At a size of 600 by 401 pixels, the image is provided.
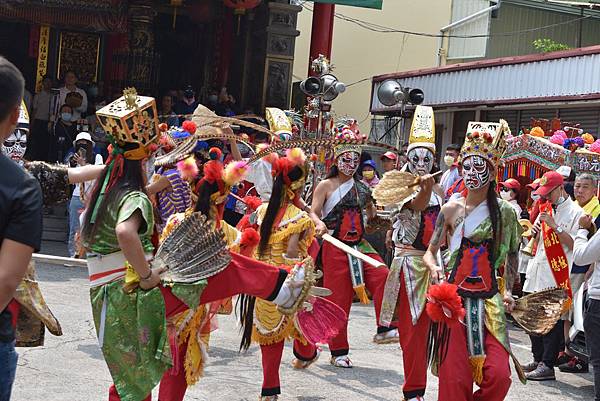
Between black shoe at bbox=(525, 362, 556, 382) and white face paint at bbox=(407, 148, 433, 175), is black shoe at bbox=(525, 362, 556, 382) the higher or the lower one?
the lower one

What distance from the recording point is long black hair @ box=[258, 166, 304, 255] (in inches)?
278

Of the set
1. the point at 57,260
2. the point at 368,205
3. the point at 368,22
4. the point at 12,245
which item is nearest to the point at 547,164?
the point at 368,205

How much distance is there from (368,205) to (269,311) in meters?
2.01

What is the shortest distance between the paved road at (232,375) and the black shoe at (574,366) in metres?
0.10

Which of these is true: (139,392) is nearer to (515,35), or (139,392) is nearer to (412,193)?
(412,193)

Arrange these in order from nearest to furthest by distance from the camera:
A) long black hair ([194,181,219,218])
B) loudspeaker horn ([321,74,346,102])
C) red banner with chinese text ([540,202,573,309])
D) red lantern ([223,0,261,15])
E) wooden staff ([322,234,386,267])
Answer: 1. long black hair ([194,181,219,218])
2. wooden staff ([322,234,386,267])
3. red banner with chinese text ([540,202,573,309])
4. loudspeaker horn ([321,74,346,102])
5. red lantern ([223,0,261,15])

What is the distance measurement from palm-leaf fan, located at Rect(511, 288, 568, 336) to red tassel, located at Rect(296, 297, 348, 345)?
108 cm

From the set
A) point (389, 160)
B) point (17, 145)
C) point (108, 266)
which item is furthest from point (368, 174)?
point (108, 266)

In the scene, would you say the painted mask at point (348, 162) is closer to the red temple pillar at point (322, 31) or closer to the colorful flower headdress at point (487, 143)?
the colorful flower headdress at point (487, 143)

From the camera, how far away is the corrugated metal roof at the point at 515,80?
14.3 m

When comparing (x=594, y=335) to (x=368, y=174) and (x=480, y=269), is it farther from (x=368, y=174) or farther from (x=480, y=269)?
(x=368, y=174)

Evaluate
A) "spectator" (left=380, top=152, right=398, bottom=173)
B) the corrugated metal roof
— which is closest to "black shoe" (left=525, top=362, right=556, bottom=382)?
"spectator" (left=380, top=152, right=398, bottom=173)

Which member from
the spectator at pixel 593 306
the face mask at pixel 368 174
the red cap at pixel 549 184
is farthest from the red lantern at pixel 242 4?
the spectator at pixel 593 306

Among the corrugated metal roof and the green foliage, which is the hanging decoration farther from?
the green foliage
